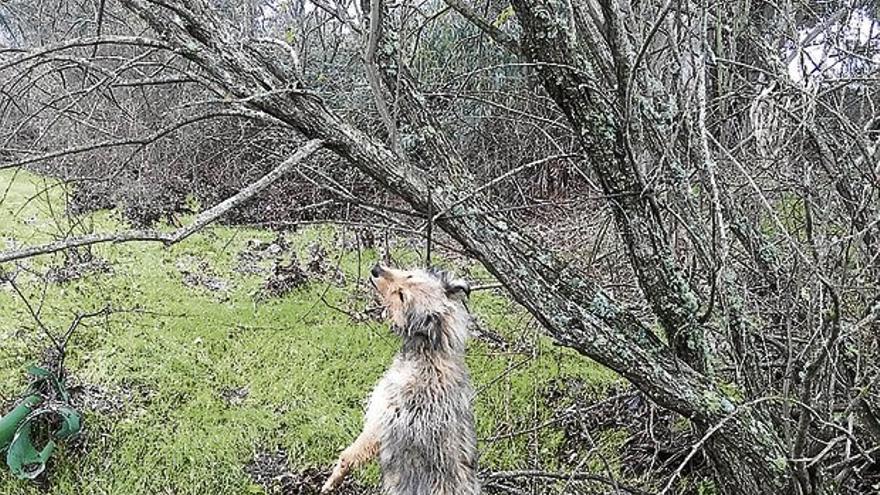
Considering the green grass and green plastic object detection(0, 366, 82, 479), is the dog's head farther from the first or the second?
green plastic object detection(0, 366, 82, 479)

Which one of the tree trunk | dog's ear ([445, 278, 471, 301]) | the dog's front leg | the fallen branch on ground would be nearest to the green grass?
dog's ear ([445, 278, 471, 301])

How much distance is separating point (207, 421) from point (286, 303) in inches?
72.1

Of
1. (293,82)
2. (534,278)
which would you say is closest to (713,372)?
(534,278)

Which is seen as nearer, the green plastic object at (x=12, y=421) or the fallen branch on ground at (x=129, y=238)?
the fallen branch on ground at (x=129, y=238)

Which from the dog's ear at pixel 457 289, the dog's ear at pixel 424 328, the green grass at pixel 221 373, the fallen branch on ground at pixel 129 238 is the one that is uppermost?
the fallen branch on ground at pixel 129 238

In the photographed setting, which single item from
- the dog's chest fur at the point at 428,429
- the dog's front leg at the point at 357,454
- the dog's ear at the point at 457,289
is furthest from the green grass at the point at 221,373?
the dog's front leg at the point at 357,454

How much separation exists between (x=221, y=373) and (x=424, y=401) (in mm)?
2564

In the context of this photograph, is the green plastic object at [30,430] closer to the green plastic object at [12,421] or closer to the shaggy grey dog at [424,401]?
the green plastic object at [12,421]

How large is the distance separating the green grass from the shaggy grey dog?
485 millimetres

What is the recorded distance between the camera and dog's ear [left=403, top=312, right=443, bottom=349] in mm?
3910

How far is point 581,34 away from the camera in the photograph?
133 inches

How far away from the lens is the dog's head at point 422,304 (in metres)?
3.90

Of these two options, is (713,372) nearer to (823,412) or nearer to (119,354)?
(823,412)

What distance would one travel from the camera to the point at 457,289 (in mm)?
4012
